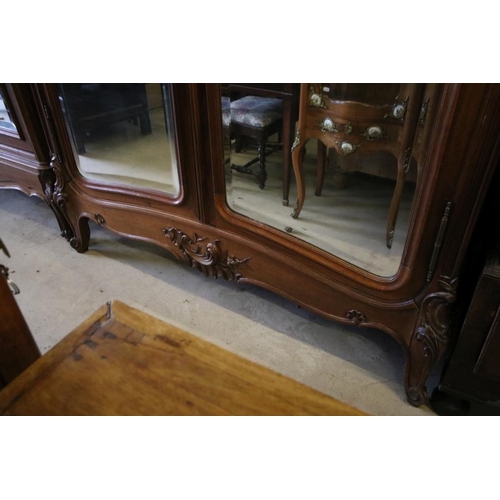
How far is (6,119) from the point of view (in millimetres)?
1203

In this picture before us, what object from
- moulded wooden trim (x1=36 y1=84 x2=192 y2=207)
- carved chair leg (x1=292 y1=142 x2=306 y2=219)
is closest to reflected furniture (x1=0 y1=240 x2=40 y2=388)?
moulded wooden trim (x1=36 y1=84 x2=192 y2=207)

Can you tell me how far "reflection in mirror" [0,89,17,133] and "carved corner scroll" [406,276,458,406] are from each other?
1.22 meters

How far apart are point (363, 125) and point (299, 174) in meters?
0.18

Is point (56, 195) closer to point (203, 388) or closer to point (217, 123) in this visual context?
point (217, 123)

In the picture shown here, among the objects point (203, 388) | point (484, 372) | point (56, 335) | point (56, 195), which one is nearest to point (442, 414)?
point (484, 372)

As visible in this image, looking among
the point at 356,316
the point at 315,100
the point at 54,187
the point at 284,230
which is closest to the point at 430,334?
the point at 356,316

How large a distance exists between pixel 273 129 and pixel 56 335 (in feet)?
2.58

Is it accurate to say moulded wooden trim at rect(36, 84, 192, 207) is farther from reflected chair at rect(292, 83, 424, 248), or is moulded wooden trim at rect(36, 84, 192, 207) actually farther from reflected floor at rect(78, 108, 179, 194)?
reflected chair at rect(292, 83, 424, 248)

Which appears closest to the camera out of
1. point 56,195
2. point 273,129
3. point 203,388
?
point 203,388

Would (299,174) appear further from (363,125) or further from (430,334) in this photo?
(430,334)

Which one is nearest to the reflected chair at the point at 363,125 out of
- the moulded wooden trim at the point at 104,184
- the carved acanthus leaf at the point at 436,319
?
the carved acanthus leaf at the point at 436,319

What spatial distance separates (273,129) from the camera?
86 centimetres

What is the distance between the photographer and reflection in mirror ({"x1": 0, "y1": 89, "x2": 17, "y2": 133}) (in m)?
1.16
